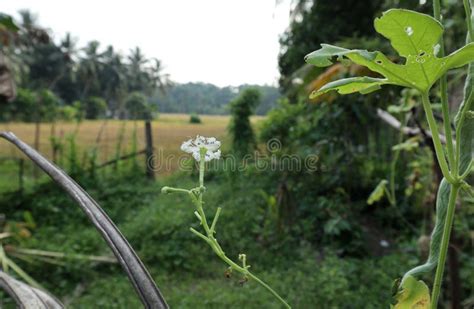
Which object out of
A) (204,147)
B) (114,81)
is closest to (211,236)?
(204,147)

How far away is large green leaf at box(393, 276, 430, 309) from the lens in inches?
9.1

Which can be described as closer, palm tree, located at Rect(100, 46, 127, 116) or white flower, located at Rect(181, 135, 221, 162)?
white flower, located at Rect(181, 135, 221, 162)

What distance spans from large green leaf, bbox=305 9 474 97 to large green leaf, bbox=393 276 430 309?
0.31 feet

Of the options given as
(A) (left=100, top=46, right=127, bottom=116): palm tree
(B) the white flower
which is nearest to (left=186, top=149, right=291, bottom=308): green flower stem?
(B) the white flower

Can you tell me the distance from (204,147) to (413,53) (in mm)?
107

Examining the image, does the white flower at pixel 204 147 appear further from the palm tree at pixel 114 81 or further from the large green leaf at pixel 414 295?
the palm tree at pixel 114 81

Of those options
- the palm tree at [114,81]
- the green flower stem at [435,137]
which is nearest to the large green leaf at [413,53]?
the green flower stem at [435,137]

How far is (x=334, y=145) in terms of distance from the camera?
2.91 metres

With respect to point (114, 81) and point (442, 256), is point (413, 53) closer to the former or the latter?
point (442, 256)

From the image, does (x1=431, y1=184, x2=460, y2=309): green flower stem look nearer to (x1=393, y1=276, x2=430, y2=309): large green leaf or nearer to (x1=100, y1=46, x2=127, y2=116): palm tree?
(x1=393, y1=276, x2=430, y2=309): large green leaf

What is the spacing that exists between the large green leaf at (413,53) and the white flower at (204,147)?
0.07 metres

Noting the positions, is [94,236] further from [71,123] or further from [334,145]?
[71,123]

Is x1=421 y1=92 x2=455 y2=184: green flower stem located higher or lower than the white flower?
higher

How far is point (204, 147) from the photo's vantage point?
A: 9.3 inches
